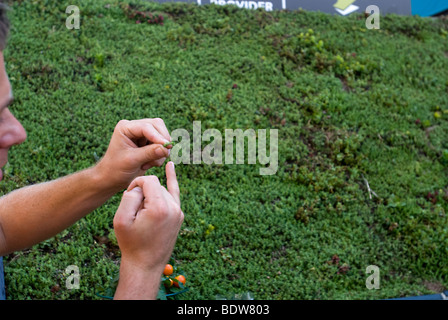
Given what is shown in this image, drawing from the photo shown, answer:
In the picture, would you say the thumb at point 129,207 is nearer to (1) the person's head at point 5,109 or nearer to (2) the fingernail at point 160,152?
(2) the fingernail at point 160,152

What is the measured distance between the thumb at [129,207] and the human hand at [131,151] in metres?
0.31

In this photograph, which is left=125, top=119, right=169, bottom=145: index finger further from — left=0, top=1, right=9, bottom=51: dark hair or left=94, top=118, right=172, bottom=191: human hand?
left=0, top=1, right=9, bottom=51: dark hair

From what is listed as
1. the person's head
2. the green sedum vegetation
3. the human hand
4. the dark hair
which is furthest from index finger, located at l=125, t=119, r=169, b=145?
the green sedum vegetation

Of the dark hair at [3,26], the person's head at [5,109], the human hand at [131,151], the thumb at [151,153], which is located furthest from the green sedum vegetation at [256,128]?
the dark hair at [3,26]

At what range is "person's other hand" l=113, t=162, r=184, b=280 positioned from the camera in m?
1.89

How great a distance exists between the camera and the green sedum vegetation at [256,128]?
3.78 metres

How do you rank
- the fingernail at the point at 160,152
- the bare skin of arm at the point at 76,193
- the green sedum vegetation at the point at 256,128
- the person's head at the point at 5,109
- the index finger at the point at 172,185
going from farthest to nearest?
1. the green sedum vegetation at the point at 256,128
2. the bare skin of arm at the point at 76,193
3. the fingernail at the point at 160,152
4. the index finger at the point at 172,185
5. the person's head at the point at 5,109

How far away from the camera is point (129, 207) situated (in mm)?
1950

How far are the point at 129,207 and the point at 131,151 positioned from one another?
465mm

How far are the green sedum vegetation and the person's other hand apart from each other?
1342 millimetres

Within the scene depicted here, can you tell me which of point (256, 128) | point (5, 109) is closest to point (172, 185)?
point (5, 109)

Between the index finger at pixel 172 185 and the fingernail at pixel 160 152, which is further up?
the fingernail at pixel 160 152

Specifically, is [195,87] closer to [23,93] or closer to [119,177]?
[23,93]

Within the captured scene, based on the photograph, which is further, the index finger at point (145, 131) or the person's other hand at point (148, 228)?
the index finger at point (145, 131)
